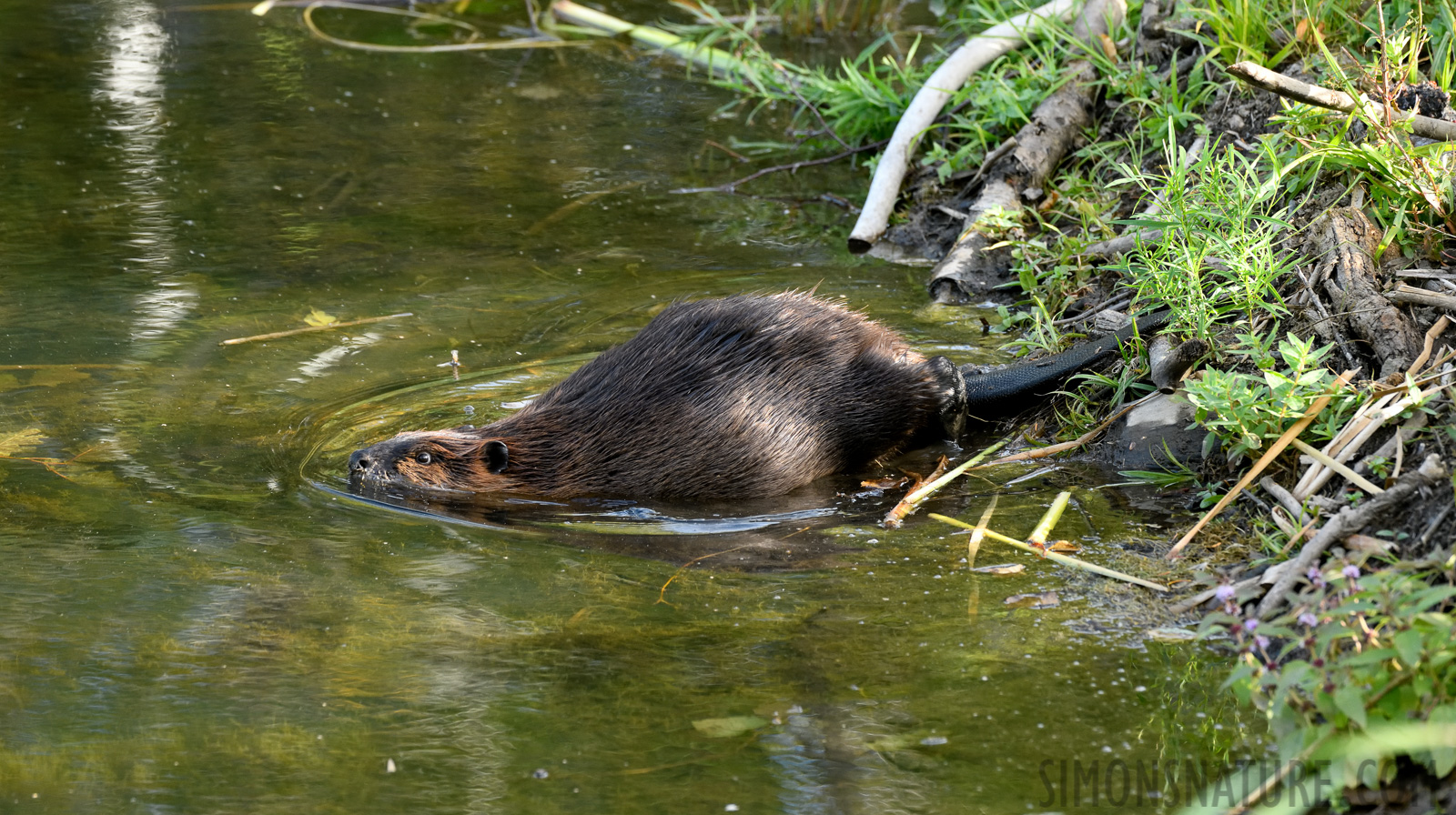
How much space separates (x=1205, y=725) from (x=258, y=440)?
2885 millimetres

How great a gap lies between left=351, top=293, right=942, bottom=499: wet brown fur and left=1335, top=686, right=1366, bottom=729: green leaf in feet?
6.74

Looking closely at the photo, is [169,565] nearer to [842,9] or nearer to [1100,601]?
[1100,601]

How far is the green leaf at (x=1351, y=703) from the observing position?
2.44 metres

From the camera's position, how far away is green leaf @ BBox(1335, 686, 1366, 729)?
2.44 metres

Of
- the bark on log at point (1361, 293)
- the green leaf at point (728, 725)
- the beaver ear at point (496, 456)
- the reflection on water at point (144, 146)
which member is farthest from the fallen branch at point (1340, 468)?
the reflection on water at point (144, 146)

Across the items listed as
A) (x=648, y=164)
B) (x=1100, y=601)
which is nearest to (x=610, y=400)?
(x=1100, y=601)

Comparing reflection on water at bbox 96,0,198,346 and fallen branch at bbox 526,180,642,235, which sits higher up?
fallen branch at bbox 526,180,642,235

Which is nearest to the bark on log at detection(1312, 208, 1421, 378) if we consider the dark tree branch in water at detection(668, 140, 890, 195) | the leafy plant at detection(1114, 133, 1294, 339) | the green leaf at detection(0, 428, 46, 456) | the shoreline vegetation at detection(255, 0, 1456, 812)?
the shoreline vegetation at detection(255, 0, 1456, 812)

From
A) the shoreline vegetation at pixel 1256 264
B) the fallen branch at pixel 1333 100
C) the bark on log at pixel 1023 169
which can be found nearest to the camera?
the shoreline vegetation at pixel 1256 264

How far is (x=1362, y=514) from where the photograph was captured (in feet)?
10.3

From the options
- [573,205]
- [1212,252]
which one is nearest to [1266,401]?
[1212,252]

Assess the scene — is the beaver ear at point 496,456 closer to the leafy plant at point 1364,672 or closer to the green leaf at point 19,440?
the green leaf at point 19,440

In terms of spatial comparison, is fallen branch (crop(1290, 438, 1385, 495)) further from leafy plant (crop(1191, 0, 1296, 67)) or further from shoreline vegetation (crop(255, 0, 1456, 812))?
leafy plant (crop(1191, 0, 1296, 67))

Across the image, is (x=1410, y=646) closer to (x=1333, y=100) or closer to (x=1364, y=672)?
(x=1364, y=672)
